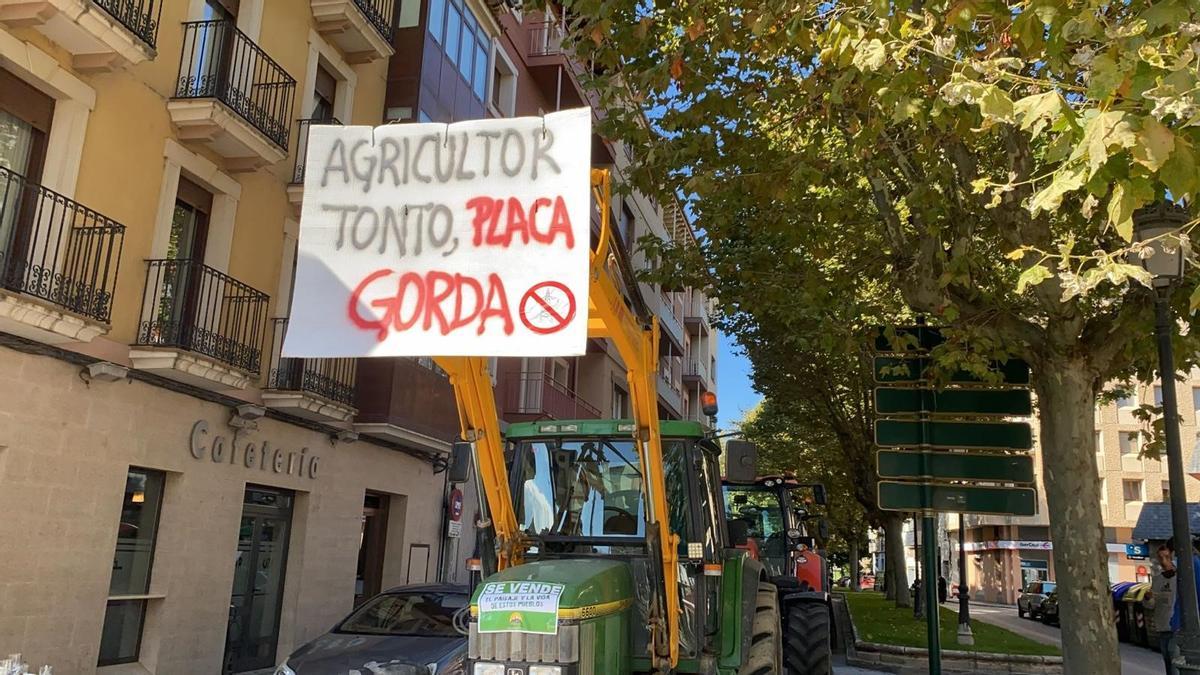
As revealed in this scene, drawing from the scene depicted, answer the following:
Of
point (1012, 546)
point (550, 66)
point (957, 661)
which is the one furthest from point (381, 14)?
point (1012, 546)

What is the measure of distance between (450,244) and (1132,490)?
58.2 m

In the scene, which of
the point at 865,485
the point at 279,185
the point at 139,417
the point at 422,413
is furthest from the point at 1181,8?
the point at 865,485

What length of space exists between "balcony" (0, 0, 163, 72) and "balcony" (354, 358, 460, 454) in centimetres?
563

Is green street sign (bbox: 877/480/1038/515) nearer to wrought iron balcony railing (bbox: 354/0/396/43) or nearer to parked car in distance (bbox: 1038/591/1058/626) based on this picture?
wrought iron balcony railing (bbox: 354/0/396/43)

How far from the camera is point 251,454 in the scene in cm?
1209

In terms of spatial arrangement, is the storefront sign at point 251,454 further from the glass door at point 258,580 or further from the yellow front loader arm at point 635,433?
the yellow front loader arm at point 635,433

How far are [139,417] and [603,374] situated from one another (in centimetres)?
1617

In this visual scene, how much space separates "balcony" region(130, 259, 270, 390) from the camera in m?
10.2

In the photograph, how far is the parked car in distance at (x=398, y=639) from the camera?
24.6 feet

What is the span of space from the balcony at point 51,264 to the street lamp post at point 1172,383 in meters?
9.26

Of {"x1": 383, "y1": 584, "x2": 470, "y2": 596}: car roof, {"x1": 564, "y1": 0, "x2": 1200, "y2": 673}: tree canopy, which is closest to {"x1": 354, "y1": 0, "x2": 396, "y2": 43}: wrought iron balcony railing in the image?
{"x1": 564, "y1": 0, "x2": 1200, "y2": 673}: tree canopy

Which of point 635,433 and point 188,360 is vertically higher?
point 188,360

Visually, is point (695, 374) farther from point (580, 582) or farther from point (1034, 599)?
point (580, 582)

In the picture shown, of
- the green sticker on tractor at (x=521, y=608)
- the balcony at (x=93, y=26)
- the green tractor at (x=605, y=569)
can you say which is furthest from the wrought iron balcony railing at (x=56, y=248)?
the green sticker on tractor at (x=521, y=608)
